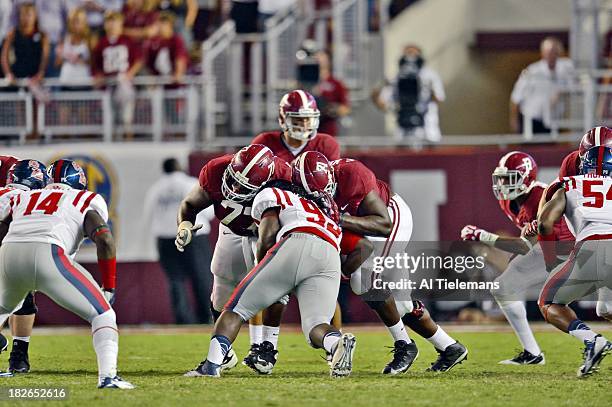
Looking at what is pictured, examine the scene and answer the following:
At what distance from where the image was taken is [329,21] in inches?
654

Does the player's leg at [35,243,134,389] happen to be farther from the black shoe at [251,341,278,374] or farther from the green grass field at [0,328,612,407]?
the black shoe at [251,341,278,374]

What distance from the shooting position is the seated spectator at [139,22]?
15.3 m

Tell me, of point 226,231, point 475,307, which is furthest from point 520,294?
point 475,307

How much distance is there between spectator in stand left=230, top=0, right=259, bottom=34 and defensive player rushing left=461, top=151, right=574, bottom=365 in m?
6.12

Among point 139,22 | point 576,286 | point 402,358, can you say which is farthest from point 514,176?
point 139,22

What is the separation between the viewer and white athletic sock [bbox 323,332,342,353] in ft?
26.1

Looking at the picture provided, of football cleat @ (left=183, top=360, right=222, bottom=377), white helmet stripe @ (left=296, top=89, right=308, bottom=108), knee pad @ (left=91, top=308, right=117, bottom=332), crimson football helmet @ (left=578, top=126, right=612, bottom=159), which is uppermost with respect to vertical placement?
white helmet stripe @ (left=296, top=89, right=308, bottom=108)

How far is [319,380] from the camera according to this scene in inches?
336

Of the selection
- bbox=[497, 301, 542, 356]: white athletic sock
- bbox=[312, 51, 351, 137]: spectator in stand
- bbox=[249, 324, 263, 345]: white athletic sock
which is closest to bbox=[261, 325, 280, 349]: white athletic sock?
bbox=[249, 324, 263, 345]: white athletic sock

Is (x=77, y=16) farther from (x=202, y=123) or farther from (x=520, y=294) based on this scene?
(x=520, y=294)

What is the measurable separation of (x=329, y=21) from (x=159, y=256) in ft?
12.8

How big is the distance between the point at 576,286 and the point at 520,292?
4.11ft

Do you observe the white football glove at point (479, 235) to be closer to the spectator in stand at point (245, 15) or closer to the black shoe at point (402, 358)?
the black shoe at point (402, 358)

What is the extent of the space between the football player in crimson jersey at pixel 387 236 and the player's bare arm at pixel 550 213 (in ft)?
3.29
